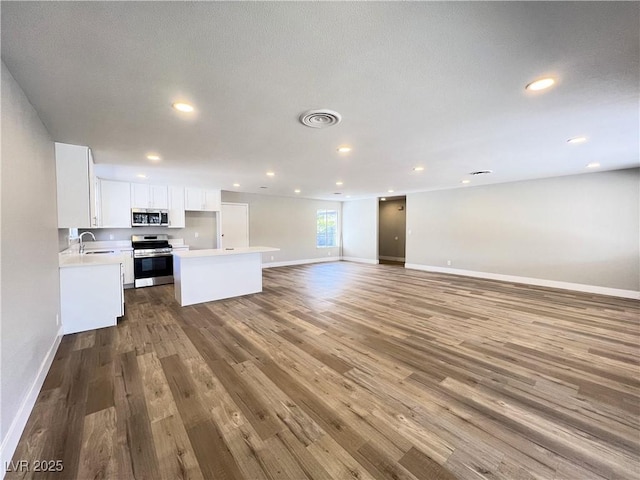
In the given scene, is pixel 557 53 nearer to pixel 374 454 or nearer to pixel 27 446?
pixel 374 454

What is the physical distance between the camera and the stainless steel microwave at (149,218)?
588cm

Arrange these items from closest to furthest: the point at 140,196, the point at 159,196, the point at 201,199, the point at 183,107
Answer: the point at 183,107
the point at 140,196
the point at 159,196
the point at 201,199

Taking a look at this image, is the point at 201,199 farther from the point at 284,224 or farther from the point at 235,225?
the point at 284,224

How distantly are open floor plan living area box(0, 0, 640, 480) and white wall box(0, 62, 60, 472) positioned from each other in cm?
3

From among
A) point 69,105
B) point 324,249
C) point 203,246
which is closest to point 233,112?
point 69,105

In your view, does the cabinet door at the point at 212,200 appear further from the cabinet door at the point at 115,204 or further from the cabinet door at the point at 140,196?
the cabinet door at the point at 115,204

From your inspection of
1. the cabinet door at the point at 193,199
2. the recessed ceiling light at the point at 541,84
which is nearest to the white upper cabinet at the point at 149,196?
the cabinet door at the point at 193,199

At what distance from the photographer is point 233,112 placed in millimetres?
2355

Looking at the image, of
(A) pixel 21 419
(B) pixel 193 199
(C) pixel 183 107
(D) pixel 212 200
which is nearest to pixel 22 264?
(A) pixel 21 419

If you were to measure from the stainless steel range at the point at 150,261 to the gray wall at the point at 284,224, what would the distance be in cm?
222

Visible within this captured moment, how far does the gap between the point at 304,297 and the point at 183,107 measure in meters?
3.65

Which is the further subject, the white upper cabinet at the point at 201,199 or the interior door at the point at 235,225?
the interior door at the point at 235,225

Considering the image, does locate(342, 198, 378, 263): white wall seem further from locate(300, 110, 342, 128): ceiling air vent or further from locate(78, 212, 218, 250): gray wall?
locate(300, 110, 342, 128): ceiling air vent

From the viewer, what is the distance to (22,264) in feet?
6.20
